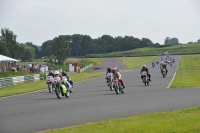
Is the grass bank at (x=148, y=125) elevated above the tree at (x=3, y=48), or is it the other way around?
the tree at (x=3, y=48)

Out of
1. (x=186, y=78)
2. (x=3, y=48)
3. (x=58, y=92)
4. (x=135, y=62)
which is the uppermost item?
(x=3, y=48)

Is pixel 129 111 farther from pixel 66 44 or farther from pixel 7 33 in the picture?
pixel 7 33

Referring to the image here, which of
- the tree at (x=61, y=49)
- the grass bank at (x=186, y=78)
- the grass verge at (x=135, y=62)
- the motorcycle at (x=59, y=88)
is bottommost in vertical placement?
the grass bank at (x=186, y=78)

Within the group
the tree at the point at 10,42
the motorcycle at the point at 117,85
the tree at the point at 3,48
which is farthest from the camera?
the tree at the point at 10,42

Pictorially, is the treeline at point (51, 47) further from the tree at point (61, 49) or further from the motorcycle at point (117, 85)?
the motorcycle at point (117, 85)

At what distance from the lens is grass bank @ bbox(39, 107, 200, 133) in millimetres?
9250

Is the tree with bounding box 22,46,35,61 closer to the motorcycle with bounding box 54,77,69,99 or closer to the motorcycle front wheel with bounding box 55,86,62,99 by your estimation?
the motorcycle with bounding box 54,77,69,99

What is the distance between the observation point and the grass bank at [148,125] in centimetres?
925

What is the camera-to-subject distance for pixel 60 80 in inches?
827

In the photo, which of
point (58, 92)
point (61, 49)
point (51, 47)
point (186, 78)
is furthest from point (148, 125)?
point (51, 47)

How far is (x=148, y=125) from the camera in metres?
9.83

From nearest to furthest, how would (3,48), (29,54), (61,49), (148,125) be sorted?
(148,125) < (61,49) < (3,48) < (29,54)

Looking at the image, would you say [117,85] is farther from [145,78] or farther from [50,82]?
[145,78]

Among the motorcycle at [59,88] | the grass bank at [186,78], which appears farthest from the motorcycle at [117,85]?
the grass bank at [186,78]
